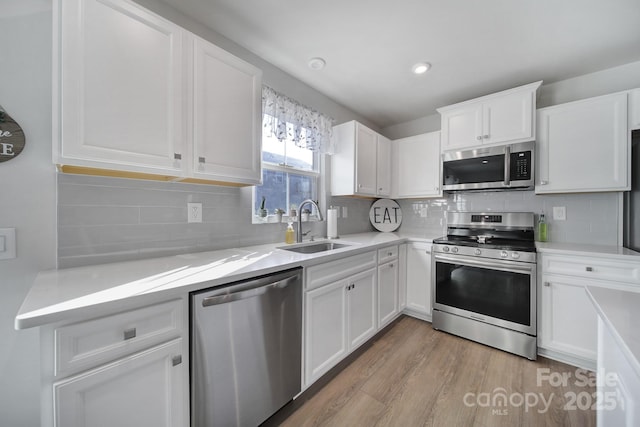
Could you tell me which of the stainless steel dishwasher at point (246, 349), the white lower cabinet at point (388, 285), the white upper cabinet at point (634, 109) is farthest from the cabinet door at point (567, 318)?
the stainless steel dishwasher at point (246, 349)

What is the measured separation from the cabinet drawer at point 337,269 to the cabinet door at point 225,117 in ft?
2.39

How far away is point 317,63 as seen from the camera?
2059 millimetres

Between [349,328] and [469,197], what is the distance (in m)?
2.06

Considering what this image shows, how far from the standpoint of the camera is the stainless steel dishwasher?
106 centimetres

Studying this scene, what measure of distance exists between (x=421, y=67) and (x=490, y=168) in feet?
3.88

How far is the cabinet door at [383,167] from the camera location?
290 cm

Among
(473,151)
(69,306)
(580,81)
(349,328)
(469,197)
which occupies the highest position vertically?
(580,81)

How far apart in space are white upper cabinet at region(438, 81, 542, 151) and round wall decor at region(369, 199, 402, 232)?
3.29 ft

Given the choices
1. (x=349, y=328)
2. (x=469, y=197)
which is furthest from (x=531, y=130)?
(x=349, y=328)

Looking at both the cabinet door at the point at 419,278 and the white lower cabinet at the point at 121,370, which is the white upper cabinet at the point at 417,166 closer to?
the cabinet door at the point at 419,278

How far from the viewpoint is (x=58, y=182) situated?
3.84 ft

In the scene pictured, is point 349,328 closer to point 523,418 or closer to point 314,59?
point 523,418

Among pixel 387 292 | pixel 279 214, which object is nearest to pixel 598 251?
pixel 387 292

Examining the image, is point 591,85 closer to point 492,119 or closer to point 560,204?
point 492,119
